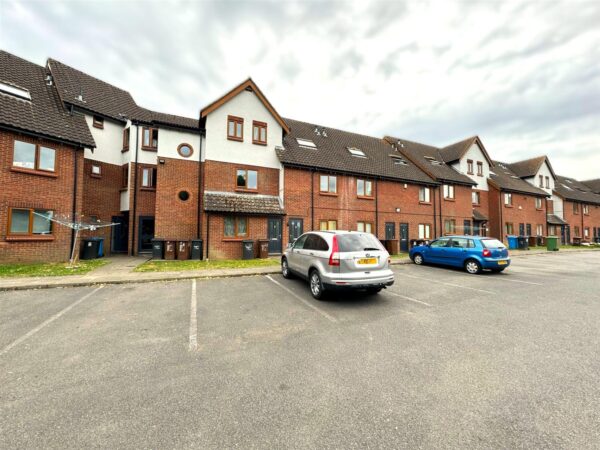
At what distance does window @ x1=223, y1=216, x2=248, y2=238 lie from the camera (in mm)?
14953

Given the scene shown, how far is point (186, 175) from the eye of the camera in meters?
15.7

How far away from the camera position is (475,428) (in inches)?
94.2

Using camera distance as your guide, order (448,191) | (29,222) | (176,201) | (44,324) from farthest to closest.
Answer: (448,191) → (176,201) → (29,222) → (44,324)

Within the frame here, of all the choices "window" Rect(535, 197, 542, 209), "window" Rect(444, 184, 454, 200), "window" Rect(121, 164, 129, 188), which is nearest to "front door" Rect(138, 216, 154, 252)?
"window" Rect(121, 164, 129, 188)

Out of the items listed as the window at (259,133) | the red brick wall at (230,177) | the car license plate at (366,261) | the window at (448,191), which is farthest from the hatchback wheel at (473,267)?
the window at (448,191)

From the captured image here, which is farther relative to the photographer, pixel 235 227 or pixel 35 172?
pixel 235 227

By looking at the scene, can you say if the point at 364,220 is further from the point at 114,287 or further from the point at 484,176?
the point at 484,176

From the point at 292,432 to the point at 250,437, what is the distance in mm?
375

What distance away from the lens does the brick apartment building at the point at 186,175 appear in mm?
11789

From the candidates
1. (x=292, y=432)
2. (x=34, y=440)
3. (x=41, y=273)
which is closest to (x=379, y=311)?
(x=292, y=432)

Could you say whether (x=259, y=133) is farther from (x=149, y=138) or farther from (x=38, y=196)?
(x=38, y=196)

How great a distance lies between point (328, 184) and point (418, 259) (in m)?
7.58

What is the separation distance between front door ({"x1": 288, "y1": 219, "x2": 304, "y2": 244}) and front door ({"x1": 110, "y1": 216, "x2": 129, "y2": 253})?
11160 millimetres

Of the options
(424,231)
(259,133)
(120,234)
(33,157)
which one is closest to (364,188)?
(424,231)
